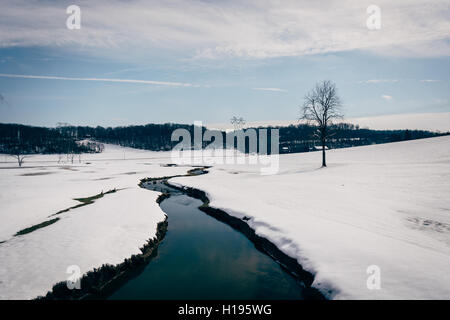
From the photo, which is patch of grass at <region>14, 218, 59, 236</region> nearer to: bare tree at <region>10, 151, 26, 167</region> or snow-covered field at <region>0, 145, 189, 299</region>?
snow-covered field at <region>0, 145, 189, 299</region>

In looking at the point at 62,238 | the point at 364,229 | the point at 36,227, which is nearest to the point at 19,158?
the point at 36,227

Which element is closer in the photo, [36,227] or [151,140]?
[36,227]

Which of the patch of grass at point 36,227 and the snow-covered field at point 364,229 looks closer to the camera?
the snow-covered field at point 364,229

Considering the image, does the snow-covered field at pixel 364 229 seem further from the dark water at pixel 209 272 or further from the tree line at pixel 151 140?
the tree line at pixel 151 140

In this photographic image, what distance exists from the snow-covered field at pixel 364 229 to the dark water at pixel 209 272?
1.37 metres

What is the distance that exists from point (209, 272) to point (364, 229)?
27.6 feet

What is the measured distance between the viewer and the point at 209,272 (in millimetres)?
11359

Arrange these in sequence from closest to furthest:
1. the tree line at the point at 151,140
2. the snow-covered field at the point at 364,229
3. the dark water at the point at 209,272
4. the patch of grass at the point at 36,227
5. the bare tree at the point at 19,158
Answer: the snow-covered field at the point at 364,229
the dark water at the point at 209,272
the patch of grass at the point at 36,227
the bare tree at the point at 19,158
the tree line at the point at 151,140

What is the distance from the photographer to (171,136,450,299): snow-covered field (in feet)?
27.0

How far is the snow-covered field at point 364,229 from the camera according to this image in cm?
823

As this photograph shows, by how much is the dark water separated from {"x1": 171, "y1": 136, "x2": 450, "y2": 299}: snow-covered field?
137cm

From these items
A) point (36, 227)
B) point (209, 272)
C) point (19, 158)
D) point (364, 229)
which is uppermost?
point (19, 158)

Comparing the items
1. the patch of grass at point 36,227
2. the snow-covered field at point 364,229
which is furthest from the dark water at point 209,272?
the patch of grass at point 36,227

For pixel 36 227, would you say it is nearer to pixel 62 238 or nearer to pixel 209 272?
pixel 62 238
